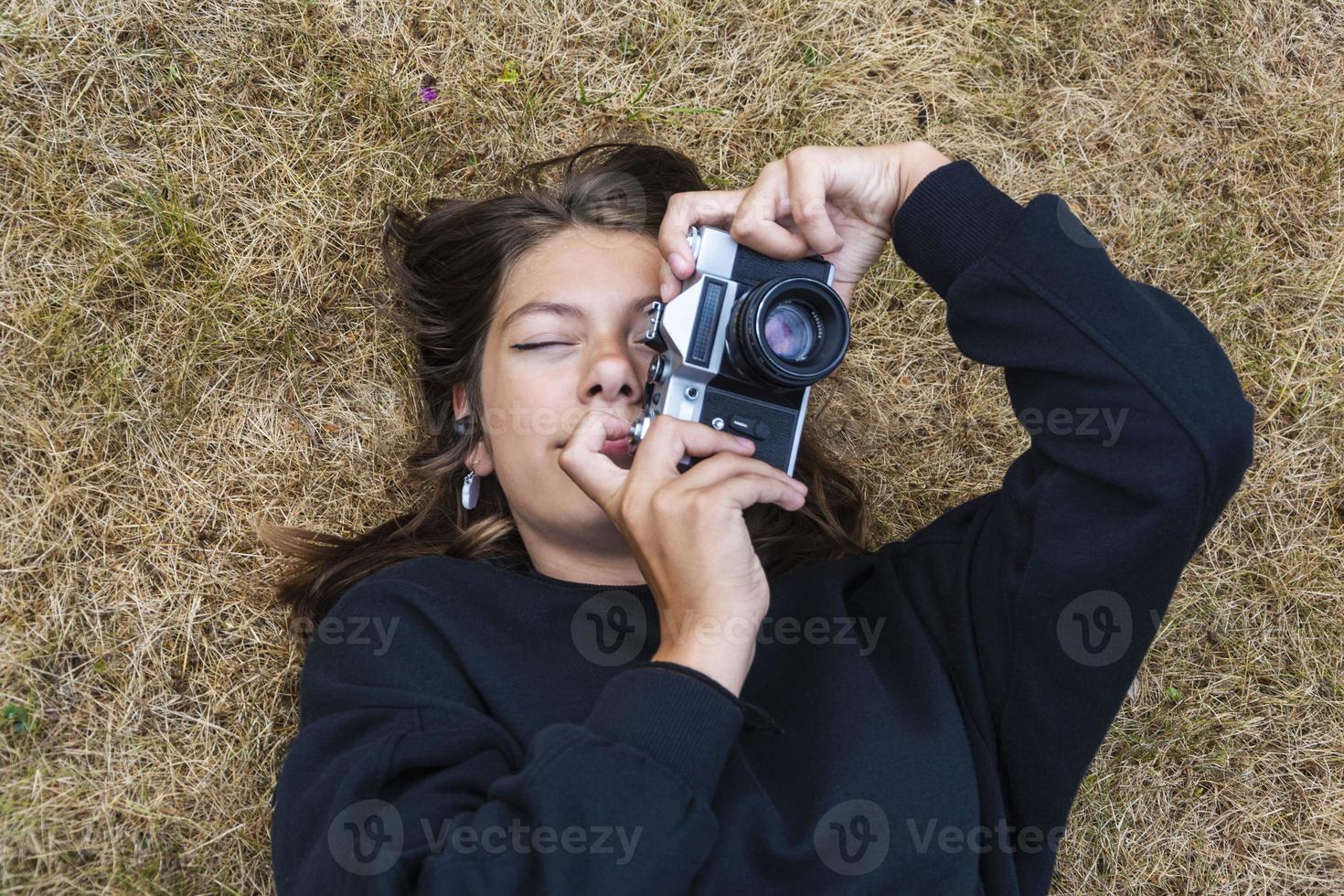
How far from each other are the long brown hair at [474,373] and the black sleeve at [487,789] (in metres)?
0.50

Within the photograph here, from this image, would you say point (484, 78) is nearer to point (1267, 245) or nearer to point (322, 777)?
point (322, 777)

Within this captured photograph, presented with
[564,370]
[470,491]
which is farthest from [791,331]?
[470,491]

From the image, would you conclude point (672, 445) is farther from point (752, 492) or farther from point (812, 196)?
point (812, 196)

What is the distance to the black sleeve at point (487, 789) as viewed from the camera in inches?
67.7

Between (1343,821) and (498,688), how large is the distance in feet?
7.64

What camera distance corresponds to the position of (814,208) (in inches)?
80.5

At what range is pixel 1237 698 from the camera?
2.91 metres

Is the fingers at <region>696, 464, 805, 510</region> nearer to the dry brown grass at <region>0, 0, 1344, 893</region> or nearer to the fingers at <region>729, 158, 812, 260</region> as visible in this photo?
the fingers at <region>729, 158, 812, 260</region>

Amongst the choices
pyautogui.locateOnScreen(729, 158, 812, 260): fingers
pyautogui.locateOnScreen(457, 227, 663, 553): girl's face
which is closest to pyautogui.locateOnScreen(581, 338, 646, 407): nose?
pyautogui.locateOnScreen(457, 227, 663, 553): girl's face

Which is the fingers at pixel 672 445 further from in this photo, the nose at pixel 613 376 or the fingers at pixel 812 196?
the fingers at pixel 812 196

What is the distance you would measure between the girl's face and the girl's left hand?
0.56 ft

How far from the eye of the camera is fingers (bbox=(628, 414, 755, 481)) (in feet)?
6.35

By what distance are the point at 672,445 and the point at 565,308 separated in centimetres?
46

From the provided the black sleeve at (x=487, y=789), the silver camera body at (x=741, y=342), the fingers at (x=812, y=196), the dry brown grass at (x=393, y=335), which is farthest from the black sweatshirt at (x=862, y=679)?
the dry brown grass at (x=393, y=335)
